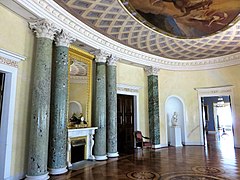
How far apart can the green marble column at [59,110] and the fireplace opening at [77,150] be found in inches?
35.4

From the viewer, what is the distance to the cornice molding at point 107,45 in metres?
5.09

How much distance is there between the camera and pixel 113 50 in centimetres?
819

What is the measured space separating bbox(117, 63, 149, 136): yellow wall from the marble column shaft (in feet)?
0.84

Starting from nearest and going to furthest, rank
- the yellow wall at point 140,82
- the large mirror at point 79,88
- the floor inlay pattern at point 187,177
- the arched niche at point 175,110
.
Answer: the floor inlay pattern at point 187,177
the large mirror at point 79,88
the yellow wall at point 140,82
the arched niche at point 175,110

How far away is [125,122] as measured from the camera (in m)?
9.52

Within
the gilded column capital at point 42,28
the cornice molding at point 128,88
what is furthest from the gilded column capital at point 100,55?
the gilded column capital at point 42,28

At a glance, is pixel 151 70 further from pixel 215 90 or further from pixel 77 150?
pixel 77 150


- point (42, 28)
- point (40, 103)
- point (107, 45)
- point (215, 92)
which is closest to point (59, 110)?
point (40, 103)

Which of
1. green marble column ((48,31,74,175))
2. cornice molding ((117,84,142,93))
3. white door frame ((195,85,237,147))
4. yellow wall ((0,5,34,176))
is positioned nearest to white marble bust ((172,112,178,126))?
white door frame ((195,85,237,147))

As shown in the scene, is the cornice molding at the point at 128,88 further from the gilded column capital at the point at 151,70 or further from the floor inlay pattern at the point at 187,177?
the floor inlay pattern at the point at 187,177

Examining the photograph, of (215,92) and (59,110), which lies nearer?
(59,110)

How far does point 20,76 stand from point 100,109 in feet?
10.6

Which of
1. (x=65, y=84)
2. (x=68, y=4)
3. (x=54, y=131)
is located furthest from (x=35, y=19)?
(x=54, y=131)

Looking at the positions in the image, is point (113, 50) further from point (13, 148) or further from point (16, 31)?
point (13, 148)
